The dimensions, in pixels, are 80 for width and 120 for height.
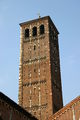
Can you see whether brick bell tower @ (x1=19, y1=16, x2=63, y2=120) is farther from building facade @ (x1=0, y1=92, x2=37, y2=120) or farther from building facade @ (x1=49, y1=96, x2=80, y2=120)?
building facade @ (x1=0, y1=92, x2=37, y2=120)

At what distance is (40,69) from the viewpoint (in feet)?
116

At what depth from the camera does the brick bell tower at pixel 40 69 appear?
108 feet

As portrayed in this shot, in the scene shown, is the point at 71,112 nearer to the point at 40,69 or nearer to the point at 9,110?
the point at 9,110

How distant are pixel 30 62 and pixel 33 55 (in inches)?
44.2

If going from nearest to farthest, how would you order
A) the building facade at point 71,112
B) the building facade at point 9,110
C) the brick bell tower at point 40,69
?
the building facade at point 9,110 → the building facade at point 71,112 → the brick bell tower at point 40,69

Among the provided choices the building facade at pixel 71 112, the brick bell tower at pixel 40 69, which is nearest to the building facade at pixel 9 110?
the building facade at pixel 71 112

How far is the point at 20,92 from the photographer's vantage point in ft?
114

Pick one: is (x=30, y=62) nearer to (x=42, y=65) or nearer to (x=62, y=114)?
(x=42, y=65)

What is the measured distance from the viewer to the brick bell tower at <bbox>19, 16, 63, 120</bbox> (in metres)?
32.8

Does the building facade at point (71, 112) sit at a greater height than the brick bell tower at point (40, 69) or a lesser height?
lesser

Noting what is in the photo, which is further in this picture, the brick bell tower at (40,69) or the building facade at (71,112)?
the brick bell tower at (40,69)

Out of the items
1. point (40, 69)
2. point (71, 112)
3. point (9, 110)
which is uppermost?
point (40, 69)

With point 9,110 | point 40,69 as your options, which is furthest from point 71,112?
point 40,69

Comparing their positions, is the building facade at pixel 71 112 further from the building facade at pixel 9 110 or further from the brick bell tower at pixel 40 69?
the brick bell tower at pixel 40 69
